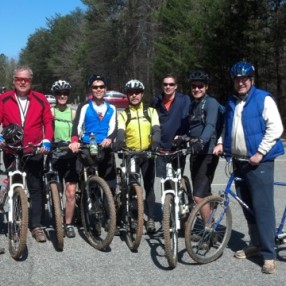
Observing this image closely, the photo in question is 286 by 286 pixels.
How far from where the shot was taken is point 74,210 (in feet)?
21.0

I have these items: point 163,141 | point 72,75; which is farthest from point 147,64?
point 163,141

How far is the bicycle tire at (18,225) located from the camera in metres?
5.09

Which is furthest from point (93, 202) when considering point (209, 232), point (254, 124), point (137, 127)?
point (254, 124)

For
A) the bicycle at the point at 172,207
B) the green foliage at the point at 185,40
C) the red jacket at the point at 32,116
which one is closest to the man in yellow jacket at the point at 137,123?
the bicycle at the point at 172,207

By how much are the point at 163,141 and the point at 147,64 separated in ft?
119

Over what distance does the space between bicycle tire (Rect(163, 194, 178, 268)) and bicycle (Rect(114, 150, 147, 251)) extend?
0.43 m

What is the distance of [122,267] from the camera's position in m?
4.99

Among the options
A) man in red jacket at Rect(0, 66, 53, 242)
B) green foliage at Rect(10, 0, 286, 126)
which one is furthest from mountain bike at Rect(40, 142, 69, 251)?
green foliage at Rect(10, 0, 286, 126)

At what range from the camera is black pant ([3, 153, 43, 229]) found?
578 centimetres

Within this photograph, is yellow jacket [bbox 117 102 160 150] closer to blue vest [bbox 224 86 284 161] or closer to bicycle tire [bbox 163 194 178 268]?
bicycle tire [bbox 163 194 178 268]

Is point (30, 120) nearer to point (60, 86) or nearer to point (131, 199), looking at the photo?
point (60, 86)

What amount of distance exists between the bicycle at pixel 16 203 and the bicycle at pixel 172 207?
141 centimetres

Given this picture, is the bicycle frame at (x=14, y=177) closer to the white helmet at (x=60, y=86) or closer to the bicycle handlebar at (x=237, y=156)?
the white helmet at (x=60, y=86)

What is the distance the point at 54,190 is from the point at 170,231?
4.59 feet
